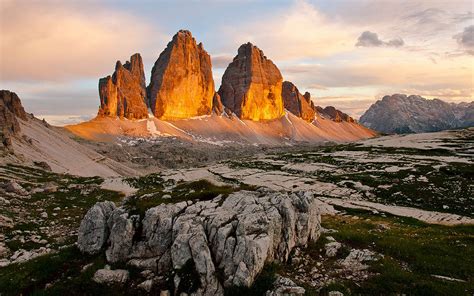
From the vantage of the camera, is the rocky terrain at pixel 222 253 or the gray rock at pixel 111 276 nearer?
the rocky terrain at pixel 222 253

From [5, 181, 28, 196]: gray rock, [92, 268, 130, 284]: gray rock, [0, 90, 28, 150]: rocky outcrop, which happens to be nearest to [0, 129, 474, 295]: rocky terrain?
[92, 268, 130, 284]: gray rock

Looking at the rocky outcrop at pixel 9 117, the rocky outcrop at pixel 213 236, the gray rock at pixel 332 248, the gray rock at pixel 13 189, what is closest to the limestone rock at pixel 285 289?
the rocky outcrop at pixel 213 236

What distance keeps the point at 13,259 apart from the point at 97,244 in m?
6.87

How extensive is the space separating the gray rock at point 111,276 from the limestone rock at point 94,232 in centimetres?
292

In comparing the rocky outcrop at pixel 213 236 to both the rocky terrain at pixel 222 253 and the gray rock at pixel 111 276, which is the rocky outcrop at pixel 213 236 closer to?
the rocky terrain at pixel 222 253

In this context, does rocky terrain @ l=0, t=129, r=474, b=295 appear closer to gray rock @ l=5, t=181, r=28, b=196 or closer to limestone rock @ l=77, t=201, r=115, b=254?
limestone rock @ l=77, t=201, r=115, b=254

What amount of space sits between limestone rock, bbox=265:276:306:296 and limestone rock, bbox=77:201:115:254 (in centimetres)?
1140

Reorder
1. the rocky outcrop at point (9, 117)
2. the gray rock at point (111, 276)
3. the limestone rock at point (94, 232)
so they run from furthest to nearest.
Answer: the rocky outcrop at point (9, 117)
the limestone rock at point (94, 232)
the gray rock at point (111, 276)

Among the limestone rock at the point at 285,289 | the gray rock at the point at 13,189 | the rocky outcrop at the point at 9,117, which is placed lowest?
the limestone rock at the point at 285,289

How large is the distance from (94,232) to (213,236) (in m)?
8.22

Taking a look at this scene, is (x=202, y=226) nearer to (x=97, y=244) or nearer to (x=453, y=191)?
(x=97, y=244)

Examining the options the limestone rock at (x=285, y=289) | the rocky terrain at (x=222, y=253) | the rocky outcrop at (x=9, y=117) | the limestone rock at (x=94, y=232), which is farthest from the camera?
the rocky outcrop at (x=9, y=117)

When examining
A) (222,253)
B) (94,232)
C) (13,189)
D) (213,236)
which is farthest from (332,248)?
(13,189)

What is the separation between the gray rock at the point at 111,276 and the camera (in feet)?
60.1
